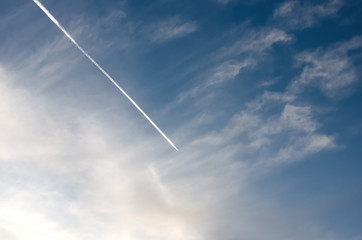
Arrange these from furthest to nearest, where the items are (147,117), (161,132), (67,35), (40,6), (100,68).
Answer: (161,132) → (147,117) → (100,68) → (67,35) → (40,6)

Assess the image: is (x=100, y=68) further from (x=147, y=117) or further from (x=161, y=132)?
(x=161, y=132)

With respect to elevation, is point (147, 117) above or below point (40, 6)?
above

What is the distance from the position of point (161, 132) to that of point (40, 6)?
54.7m

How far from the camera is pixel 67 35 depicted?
5375cm

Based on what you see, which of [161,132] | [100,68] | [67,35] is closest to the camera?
[67,35]

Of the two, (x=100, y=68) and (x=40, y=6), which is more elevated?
(x=100, y=68)

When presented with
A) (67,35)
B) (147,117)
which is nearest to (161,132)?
(147,117)

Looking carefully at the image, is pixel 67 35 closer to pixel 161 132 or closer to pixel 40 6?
pixel 40 6

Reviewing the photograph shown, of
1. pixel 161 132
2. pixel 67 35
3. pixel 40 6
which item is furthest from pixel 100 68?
pixel 161 132

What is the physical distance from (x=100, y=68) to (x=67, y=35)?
1377 cm

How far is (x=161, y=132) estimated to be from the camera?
3674 inches

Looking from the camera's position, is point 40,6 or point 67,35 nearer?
point 40,6

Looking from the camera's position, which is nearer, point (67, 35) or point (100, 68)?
point (67, 35)

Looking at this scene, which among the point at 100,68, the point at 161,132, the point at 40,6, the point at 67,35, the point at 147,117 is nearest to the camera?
the point at 40,6
